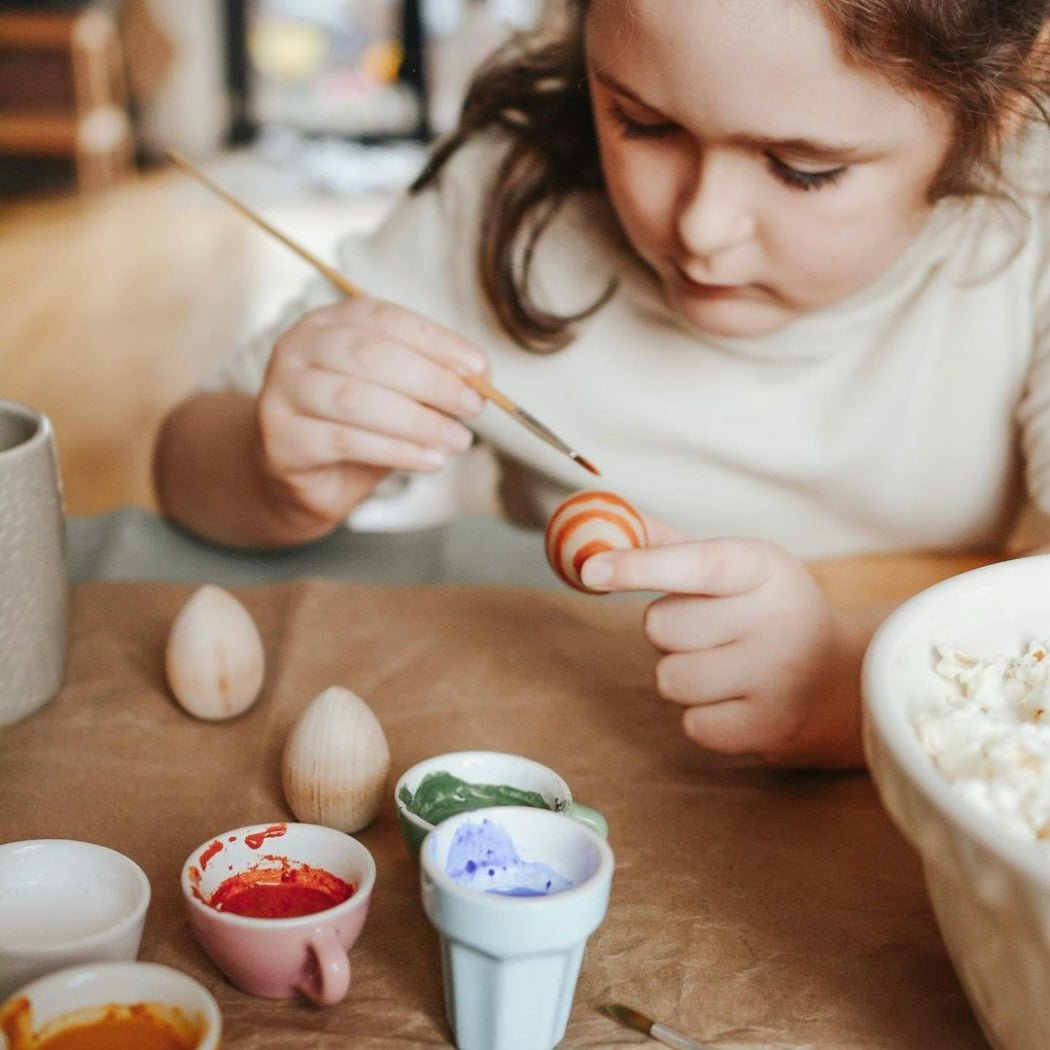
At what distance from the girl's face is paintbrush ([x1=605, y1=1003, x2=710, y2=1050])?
43cm

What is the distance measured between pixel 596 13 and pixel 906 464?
55cm

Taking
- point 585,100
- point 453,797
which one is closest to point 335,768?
point 453,797

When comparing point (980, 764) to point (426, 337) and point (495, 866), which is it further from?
point (426, 337)

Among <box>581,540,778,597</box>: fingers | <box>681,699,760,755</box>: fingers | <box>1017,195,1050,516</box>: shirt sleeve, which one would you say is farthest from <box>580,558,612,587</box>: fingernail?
<box>1017,195,1050,516</box>: shirt sleeve

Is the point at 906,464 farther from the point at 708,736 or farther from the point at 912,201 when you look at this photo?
the point at 708,736

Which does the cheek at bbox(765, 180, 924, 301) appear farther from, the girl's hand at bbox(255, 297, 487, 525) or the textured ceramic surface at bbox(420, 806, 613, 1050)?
the textured ceramic surface at bbox(420, 806, 613, 1050)

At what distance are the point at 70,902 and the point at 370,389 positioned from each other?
0.38 meters

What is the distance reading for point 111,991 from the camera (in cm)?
47

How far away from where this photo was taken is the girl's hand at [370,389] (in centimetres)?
83

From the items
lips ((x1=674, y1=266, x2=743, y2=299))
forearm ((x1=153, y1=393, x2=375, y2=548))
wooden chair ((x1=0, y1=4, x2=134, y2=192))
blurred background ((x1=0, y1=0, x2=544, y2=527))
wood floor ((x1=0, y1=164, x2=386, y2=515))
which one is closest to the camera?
lips ((x1=674, y1=266, x2=743, y2=299))

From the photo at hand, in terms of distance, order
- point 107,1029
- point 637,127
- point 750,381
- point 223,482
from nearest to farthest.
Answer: point 107,1029, point 637,127, point 223,482, point 750,381

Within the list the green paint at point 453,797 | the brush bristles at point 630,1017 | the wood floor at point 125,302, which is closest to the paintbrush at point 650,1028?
the brush bristles at point 630,1017

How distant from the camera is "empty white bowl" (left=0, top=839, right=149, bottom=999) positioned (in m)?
0.50

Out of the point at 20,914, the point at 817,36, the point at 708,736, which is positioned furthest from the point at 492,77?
the point at 20,914
